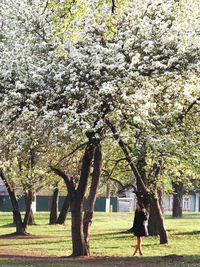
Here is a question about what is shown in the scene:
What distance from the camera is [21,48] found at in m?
15.6

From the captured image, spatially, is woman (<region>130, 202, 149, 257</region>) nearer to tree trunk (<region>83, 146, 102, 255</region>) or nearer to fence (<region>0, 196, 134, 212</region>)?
tree trunk (<region>83, 146, 102, 255</region>)

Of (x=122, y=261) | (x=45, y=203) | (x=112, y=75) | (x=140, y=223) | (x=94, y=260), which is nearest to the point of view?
(x=112, y=75)

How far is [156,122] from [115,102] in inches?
58.4

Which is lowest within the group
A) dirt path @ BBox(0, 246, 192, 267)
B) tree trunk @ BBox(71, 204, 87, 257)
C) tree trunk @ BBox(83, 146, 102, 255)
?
dirt path @ BBox(0, 246, 192, 267)

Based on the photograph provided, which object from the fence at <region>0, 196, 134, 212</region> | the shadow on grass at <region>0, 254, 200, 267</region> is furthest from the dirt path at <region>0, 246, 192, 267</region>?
the fence at <region>0, 196, 134, 212</region>

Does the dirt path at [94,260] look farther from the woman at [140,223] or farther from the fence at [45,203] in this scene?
the fence at [45,203]

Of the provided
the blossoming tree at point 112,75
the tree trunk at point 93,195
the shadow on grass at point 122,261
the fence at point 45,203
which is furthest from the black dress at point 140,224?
the fence at point 45,203

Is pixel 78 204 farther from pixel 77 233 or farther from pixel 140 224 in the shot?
pixel 140 224

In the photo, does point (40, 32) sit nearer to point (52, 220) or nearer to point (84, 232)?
point (84, 232)

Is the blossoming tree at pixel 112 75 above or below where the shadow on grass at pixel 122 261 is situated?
above

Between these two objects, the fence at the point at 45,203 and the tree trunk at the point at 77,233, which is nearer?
the tree trunk at the point at 77,233

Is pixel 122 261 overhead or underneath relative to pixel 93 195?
underneath

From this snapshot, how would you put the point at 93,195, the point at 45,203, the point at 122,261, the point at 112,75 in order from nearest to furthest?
the point at 112,75 < the point at 122,261 < the point at 93,195 < the point at 45,203

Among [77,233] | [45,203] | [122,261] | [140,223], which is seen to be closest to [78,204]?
[77,233]
